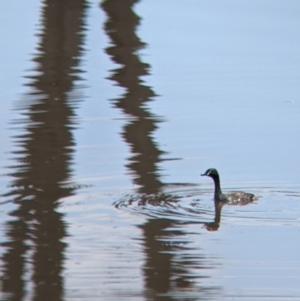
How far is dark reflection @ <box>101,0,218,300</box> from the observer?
28.8 ft

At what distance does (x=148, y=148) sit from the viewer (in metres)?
12.8

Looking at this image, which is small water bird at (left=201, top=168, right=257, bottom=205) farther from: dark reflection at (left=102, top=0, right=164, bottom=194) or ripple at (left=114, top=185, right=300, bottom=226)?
dark reflection at (left=102, top=0, right=164, bottom=194)

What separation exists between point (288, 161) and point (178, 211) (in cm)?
194

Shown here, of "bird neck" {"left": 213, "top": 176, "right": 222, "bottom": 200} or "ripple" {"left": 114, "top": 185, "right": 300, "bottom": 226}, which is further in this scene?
"bird neck" {"left": 213, "top": 176, "right": 222, "bottom": 200}

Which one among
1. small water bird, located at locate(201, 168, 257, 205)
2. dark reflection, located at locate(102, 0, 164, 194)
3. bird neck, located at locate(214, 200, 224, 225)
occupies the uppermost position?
dark reflection, located at locate(102, 0, 164, 194)

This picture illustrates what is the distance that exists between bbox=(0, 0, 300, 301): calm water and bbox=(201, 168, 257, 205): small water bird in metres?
0.08

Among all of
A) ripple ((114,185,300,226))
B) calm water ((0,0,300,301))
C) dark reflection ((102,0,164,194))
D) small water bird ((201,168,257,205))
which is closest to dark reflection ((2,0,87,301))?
calm water ((0,0,300,301))

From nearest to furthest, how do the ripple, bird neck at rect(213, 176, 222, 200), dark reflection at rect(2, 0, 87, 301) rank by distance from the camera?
dark reflection at rect(2, 0, 87, 301) < the ripple < bird neck at rect(213, 176, 222, 200)

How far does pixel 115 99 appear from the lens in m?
15.0

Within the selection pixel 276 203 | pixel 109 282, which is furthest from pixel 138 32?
pixel 109 282

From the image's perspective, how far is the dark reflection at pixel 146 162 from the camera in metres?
8.77

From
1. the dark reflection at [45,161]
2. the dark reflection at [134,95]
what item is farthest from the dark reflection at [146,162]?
the dark reflection at [45,161]

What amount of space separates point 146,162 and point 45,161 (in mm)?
999

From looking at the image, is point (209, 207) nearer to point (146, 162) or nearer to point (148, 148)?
point (146, 162)
